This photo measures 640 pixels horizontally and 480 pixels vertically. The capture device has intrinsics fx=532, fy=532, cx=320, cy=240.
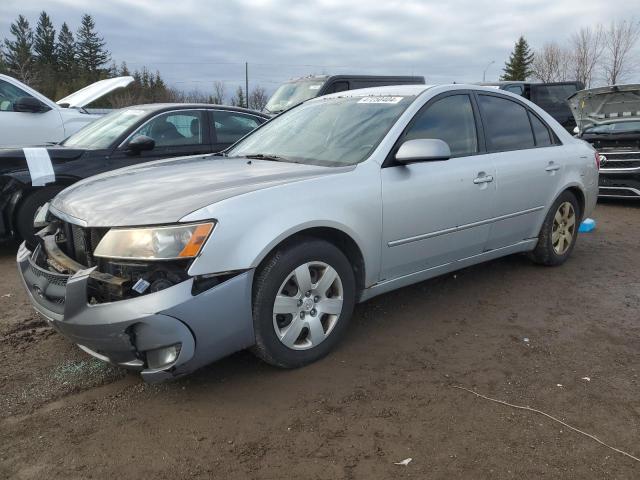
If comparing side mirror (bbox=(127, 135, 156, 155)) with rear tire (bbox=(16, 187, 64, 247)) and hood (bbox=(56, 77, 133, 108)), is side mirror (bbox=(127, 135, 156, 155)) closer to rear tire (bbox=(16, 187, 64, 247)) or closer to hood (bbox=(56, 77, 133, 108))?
rear tire (bbox=(16, 187, 64, 247))

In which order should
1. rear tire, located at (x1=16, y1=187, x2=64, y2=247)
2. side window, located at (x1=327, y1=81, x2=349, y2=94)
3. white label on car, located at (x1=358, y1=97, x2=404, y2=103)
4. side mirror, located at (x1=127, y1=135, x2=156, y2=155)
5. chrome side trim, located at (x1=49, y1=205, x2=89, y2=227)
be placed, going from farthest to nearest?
side window, located at (x1=327, y1=81, x2=349, y2=94) → side mirror, located at (x1=127, y1=135, x2=156, y2=155) → rear tire, located at (x1=16, y1=187, x2=64, y2=247) → white label on car, located at (x1=358, y1=97, x2=404, y2=103) → chrome side trim, located at (x1=49, y1=205, x2=89, y2=227)

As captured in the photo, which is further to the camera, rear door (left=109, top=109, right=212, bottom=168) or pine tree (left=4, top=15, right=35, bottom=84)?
pine tree (left=4, top=15, right=35, bottom=84)

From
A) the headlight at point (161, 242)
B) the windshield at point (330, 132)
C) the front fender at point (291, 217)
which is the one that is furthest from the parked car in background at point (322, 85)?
the headlight at point (161, 242)

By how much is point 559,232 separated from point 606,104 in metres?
4.99

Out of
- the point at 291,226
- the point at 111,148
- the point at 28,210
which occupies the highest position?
the point at 111,148

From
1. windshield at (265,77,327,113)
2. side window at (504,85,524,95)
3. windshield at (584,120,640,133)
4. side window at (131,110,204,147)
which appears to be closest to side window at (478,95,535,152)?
side window at (131,110,204,147)

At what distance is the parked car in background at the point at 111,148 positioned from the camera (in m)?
5.08

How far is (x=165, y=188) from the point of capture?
9.54 feet

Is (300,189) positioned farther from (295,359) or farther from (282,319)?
(295,359)

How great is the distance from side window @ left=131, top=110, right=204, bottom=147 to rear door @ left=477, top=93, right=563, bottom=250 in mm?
3240

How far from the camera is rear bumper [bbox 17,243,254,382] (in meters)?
2.41

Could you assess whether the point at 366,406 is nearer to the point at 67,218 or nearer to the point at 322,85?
the point at 67,218

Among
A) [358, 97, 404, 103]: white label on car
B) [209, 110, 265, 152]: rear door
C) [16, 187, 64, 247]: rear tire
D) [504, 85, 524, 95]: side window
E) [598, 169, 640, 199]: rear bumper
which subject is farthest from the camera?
[504, 85, 524, 95]: side window

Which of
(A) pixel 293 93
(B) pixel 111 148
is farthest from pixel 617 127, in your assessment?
(B) pixel 111 148
